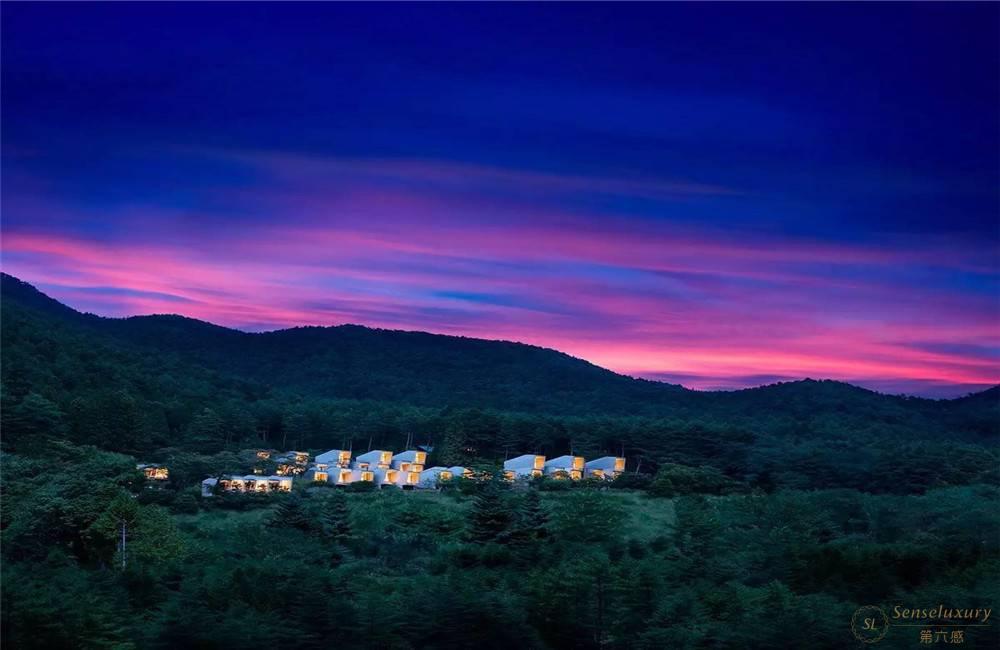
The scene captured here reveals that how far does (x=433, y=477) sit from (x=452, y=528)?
686 inches

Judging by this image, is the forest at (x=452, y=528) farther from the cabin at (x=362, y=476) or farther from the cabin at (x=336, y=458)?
the cabin at (x=362, y=476)

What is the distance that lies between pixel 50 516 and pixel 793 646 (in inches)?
887

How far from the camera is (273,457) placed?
5669cm

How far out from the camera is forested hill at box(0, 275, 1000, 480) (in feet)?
192

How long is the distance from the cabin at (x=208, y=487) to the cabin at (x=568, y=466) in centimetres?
1908

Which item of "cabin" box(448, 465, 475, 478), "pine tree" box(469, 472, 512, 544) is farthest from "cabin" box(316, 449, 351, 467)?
"pine tree" box(469, 472, 512, 544)

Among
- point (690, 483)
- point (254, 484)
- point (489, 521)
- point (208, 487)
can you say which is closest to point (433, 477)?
point (254, 484)

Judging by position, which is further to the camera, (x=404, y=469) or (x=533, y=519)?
(x=404, y=469)

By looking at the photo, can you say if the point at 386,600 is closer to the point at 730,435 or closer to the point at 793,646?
the point at 793,646

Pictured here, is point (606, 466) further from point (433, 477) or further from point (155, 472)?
point (155, 472)

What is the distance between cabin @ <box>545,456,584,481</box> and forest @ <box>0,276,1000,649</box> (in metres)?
4.47

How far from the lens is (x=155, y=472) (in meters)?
47.2

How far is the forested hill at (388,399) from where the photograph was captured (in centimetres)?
5853

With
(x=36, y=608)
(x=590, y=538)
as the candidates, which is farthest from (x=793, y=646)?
(x=590, y=538)
